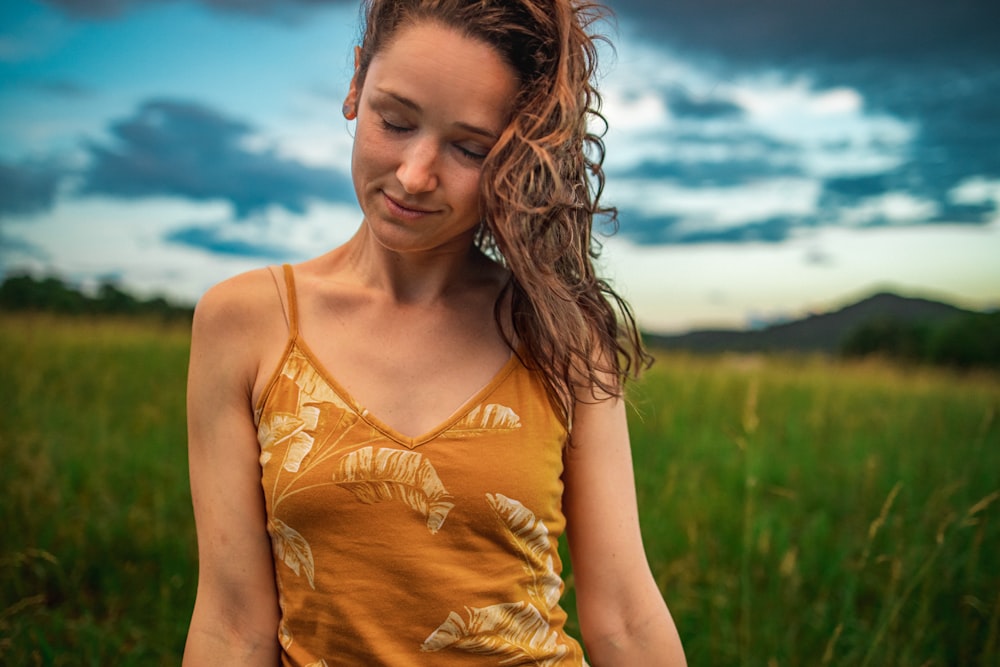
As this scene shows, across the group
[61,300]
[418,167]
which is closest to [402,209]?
[418,167]

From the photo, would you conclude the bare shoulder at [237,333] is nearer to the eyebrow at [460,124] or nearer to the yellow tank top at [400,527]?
the yellow tank top at [400,527]

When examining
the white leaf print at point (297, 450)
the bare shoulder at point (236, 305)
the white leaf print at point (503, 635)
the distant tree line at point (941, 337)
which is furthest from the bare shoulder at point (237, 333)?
the distant tree line at point (941, 337)

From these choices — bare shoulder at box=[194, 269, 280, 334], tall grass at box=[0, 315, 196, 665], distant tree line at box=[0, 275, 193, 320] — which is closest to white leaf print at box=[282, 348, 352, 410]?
bare shoulder at box=[194, 269, 280, 334]

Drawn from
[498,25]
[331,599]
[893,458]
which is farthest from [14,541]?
[893,458]

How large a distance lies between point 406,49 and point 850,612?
2562 mm

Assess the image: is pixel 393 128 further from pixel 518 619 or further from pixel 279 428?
pixel 518 619

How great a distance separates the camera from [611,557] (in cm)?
158

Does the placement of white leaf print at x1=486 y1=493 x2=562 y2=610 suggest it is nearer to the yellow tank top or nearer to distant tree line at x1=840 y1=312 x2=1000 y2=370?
the yellow tank top

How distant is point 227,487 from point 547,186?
0.85 m

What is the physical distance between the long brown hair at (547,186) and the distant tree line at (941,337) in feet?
72.8

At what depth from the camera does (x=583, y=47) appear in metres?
1.56

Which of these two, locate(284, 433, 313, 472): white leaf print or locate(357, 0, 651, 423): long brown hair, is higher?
locate(357, 0, 651, 423): long brown hair

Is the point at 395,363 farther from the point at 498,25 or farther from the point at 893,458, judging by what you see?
the point at 893,458

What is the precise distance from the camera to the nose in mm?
1399
